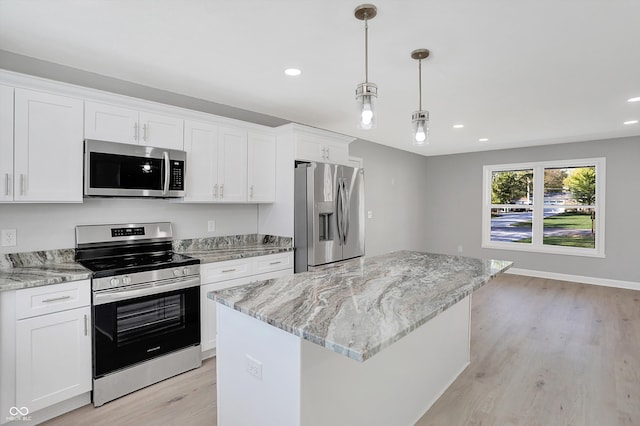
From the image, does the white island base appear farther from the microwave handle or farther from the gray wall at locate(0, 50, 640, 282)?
the gray wall at locate(0, 50, 640, 282)

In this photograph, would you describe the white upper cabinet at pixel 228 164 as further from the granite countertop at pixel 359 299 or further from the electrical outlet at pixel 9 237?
the granite countertop at pixel 359 299

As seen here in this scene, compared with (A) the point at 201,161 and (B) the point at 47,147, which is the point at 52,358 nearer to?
(B) the point at 47,147

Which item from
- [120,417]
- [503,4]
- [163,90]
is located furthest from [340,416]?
[163,90]

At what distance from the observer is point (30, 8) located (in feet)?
6.03

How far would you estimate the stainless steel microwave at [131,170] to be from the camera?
2490 mm

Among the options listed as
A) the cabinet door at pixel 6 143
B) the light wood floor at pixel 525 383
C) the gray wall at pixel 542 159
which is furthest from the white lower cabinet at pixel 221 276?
the gray wall at pixel 542 159

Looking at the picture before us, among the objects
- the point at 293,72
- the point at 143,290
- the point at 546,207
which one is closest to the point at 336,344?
the point at 143,290

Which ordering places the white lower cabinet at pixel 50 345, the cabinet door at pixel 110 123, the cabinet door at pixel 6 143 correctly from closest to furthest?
A: the white lower cabinet at pixel 50 345 → the cabinet door at pixel 6 143 → the cabinet door at pixel 110 123

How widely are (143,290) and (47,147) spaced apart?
1170mm

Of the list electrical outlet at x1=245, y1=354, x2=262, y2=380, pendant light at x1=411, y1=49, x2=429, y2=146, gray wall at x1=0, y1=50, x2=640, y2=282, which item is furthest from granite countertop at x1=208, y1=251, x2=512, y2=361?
gray wall at x1=0, y1=50, x2=640, y2=282

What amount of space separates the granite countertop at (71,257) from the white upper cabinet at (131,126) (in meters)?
0.94

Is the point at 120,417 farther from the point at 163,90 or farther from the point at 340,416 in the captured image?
the point at 163,90

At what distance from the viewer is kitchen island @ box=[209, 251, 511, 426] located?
52.3 inches

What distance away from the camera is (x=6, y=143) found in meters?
2.14
